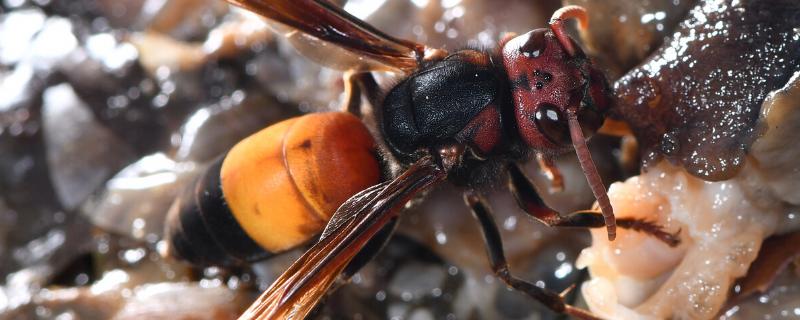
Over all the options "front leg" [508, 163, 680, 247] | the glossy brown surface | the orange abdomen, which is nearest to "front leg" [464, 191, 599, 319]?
"front leg" [508, 163, 680, 247]

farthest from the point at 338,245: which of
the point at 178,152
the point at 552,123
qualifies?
the point at 178,152

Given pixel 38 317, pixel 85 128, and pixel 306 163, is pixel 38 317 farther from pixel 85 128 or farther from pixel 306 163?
pixel 306 163

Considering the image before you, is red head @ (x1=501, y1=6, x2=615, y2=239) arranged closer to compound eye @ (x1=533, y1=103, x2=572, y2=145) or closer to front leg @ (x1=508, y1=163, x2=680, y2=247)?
compound eye @ (x1=533, y1=103, x2=572, y2=145)

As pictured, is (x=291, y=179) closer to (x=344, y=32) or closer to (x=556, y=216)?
(x=344, y=32)

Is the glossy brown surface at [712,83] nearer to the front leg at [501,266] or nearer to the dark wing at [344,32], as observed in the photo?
the front leg at [501,266]

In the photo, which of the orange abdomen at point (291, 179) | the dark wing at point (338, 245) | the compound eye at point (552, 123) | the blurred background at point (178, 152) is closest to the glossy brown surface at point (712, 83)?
the blurred background at point (178, 152)

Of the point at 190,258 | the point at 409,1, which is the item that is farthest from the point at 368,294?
the point at 409,1
